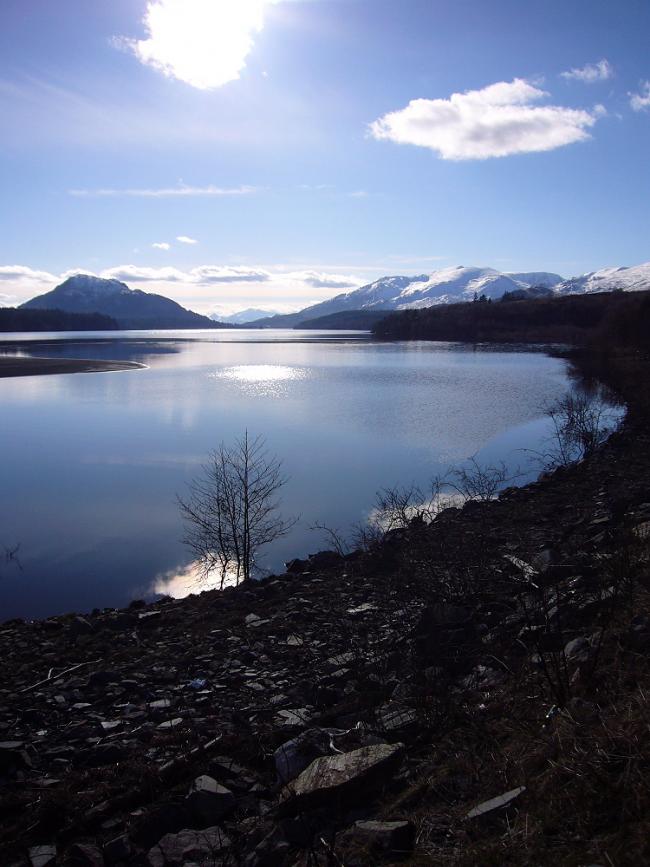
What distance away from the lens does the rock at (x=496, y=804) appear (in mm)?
2479

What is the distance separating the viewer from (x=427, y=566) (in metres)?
7.02

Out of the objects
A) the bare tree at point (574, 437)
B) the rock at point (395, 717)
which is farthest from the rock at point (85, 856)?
the bare tree at point (574, 437)

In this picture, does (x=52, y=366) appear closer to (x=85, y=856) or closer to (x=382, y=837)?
(x=85, y=856)

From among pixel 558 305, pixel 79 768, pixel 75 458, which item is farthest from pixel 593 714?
pixel 558 305

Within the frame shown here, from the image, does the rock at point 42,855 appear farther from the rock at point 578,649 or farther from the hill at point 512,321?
the hill at point 512,321

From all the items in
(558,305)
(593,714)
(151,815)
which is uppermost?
(558,305)

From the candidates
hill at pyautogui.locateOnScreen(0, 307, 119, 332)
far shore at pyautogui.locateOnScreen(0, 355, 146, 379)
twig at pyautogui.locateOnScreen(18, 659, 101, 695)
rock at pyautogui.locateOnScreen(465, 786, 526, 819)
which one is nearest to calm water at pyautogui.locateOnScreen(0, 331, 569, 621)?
twig at pyautogui.locateOnScreen(18, 659, 101, 695)

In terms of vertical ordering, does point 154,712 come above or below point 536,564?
below

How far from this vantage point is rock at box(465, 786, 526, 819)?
2.48 metres

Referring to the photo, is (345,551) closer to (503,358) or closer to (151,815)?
(151,815)

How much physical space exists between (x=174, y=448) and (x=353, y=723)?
544 inches

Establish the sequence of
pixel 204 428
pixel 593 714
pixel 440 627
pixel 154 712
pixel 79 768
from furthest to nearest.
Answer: pixel 204 428 < pixel 440 627 < pixel 154 712 < pixel 79 768 < pixel 593 714

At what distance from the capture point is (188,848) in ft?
10.0

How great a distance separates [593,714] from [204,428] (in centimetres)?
1768
